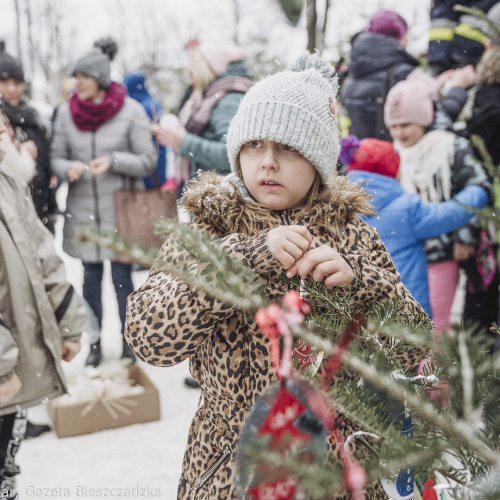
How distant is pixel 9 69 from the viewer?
332cm

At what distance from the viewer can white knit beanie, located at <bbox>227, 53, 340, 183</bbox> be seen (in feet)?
4.05

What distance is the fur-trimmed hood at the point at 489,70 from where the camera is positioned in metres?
2.95

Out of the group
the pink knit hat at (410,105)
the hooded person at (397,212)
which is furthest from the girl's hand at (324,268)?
the pink knit hat at (410,105)

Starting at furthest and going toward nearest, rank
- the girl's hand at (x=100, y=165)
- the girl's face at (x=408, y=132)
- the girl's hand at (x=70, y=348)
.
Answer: the girl's hand at (x=100, y=165)
the girl's face at (x=408, y=132)
the girl's hand at (x=70, y=348)

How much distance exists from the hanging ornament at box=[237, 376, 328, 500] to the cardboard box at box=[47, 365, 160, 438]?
255cm

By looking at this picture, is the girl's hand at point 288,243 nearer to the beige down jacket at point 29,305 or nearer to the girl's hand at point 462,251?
the beige down jacket at point 29,305

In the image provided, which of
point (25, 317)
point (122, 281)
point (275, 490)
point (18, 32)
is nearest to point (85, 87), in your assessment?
point (122, 281)

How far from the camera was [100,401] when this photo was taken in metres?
2.95

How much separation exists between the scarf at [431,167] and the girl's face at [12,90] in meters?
2.40

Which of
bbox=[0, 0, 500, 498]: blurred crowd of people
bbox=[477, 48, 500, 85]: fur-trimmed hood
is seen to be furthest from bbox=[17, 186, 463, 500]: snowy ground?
bbox=[477, 48, 500, 85]: fur-trimmed hood

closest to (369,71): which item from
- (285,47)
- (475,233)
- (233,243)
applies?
(475,233)

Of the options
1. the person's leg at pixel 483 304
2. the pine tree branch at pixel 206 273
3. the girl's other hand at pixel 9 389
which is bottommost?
the person's leg at pixel 483 304

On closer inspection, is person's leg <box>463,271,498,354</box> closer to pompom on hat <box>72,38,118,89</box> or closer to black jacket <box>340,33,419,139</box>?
black jacket <box>340,33,419,139</box>


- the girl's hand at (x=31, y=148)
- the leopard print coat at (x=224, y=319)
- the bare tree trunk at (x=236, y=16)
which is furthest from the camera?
the bare tree trunk at (x=236, y=16)
